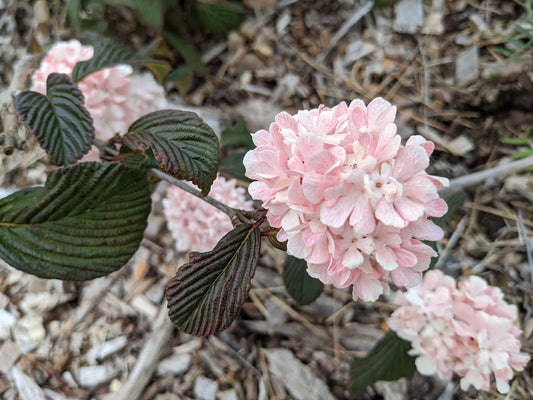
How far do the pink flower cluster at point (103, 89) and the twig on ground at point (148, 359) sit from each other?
0.46 m

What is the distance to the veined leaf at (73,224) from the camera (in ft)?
2.36

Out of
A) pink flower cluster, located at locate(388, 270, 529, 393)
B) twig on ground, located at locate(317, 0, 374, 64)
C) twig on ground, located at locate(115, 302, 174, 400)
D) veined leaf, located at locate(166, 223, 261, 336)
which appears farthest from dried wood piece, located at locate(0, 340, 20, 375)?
twig on ground, located at locate(317, 0, 374, 64)

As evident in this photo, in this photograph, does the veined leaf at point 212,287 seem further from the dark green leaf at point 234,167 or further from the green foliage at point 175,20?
the green foliage at point 175,20

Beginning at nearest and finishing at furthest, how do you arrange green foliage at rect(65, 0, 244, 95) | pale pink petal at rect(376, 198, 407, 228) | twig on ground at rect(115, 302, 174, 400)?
pale pink petal at rect(376, 198, 407, 228) < twig on ground at rect(115, 302, 174, 400) < green foliage at rect(65, 0, 244, 95)

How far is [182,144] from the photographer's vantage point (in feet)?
2.57

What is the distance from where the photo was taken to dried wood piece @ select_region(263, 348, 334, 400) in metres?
1.17

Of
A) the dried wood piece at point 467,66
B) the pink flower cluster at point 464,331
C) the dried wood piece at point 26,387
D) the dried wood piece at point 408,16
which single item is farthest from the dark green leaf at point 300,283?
the dried wood piece at point 408,16

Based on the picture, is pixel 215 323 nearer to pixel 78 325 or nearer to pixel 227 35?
pixel 78 325

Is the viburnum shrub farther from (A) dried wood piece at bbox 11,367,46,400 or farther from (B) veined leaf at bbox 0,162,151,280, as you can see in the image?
(A) dried wood piece at bbox 11,367,46,400

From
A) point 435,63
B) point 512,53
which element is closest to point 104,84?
point 435,63

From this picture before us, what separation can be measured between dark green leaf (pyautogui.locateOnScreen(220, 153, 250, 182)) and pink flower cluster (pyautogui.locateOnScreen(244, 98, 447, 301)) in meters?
0.51

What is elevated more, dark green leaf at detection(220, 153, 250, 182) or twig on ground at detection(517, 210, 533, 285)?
dark green leaf at detection(220, 153, 250, 182)

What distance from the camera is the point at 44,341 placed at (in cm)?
129

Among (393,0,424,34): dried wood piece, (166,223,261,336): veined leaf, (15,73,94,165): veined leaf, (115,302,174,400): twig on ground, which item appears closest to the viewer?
(166,223,261,336): veined leaf
